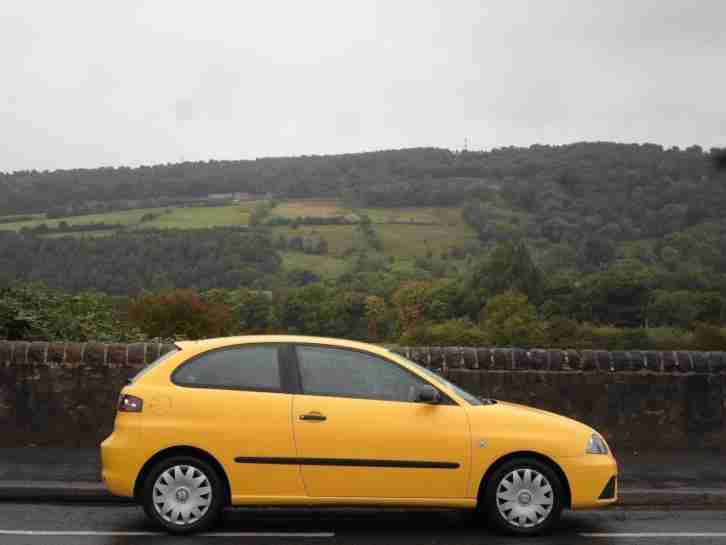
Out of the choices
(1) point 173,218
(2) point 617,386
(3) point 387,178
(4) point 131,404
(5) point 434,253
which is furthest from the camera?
(3) point 387,178

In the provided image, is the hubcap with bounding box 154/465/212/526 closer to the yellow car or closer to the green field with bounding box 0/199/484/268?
the yellow car

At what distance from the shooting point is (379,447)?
24.1ft

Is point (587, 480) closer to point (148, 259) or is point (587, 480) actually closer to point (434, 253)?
point (148, 259)

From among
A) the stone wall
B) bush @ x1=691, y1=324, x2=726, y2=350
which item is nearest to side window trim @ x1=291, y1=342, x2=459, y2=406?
the stone wall

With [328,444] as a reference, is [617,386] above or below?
below

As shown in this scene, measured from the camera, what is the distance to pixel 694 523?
803cm

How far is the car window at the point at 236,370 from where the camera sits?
24.8 ft

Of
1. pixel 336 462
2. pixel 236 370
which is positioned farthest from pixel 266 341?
pixel 336 462

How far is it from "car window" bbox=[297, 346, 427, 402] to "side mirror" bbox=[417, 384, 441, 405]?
8cm

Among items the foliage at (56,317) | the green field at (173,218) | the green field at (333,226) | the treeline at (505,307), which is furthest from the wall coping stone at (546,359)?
the green field at (333,226)

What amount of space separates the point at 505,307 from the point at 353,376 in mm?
49369

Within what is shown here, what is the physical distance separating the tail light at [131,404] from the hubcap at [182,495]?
0.53m

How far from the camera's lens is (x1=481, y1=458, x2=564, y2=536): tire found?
7.45m

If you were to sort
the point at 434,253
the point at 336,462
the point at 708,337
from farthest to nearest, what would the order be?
the point at 434,253, the point at 708,337, the point at 336,462
